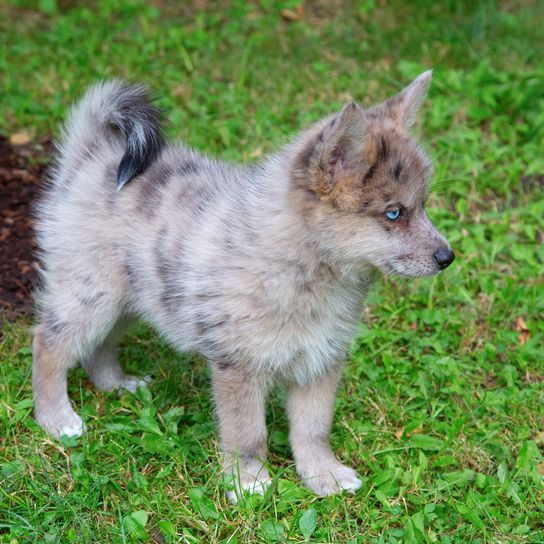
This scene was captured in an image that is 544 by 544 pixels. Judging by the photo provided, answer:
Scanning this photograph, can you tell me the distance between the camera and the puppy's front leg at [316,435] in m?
3.68

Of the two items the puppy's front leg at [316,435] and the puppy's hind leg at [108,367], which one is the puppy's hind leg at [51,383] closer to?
the puppy's hind leg at [108,367]

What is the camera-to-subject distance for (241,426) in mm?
3525

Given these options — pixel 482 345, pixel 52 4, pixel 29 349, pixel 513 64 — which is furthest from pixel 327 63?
pixel 29 349

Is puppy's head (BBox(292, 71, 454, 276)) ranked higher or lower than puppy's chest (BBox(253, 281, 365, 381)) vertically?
higher

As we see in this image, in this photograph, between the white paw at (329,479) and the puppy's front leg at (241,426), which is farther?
the white paw at (329,479)

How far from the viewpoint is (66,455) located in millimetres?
Answer: 3699

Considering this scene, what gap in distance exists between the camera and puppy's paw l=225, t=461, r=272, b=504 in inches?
139

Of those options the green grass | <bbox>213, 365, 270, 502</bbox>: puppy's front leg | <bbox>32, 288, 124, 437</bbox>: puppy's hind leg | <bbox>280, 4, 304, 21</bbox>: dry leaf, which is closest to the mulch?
the green grass

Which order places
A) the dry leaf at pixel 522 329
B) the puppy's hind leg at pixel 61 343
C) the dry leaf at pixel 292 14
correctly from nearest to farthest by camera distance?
the puppy's hind leg at pixel 61 343
the dry leaf at pixel 522 329
the dry leaf at pixel 292 14

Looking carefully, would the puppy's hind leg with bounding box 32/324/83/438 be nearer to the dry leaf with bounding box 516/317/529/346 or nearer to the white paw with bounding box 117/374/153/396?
the white paw with bounding box 117/374/153/396

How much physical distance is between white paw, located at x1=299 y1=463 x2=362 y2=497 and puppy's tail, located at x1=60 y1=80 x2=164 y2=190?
4.78ft

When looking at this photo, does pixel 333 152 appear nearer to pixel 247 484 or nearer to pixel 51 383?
pixel 247 484

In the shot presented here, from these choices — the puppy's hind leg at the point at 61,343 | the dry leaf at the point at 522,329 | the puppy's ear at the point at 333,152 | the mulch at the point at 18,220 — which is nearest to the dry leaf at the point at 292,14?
the mulch at the point at 18,220

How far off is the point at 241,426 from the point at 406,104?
56.8 inches
